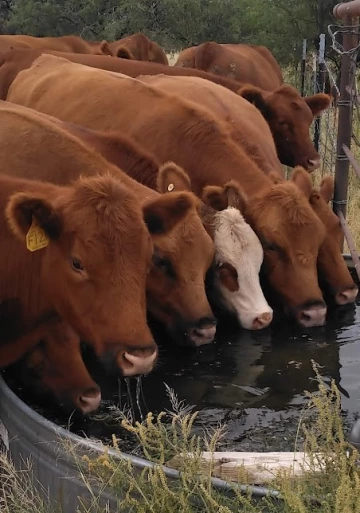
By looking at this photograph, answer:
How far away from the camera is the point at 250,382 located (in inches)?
166

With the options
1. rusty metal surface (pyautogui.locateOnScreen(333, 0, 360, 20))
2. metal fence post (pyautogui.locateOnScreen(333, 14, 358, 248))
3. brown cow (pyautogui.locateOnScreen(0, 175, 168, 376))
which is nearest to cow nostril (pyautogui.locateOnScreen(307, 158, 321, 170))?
metal fence post (pyautogui.locateOnScreen(333, 14, 358, 248))

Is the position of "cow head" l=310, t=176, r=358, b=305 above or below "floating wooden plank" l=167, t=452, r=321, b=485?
below

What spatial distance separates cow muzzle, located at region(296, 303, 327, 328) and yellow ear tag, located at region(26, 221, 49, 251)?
1925 millimetres

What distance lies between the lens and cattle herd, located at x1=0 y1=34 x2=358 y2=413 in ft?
10.9

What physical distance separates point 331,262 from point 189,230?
4.19 ft

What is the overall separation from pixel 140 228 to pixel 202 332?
1073 millimetres

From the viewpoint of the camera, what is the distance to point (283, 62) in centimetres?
1725

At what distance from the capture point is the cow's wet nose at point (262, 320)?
4.58 m

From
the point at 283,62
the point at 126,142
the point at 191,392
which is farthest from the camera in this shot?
the point at 283,62

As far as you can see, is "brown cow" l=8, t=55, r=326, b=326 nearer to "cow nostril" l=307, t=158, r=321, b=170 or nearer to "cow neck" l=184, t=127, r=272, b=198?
"cow neck" l=184, t=127, r=272, b=198

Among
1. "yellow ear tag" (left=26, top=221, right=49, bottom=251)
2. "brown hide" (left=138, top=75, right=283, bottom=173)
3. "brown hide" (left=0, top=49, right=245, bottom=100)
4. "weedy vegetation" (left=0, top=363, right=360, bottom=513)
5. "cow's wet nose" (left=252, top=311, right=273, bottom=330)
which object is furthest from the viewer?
"brown hide" (left=0, top=49, right=245, bottom=100)

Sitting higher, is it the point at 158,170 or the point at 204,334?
the point at 158,170

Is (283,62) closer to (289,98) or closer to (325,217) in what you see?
(289,98)

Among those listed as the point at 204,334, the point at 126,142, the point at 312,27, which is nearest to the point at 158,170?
the point at 126,142
